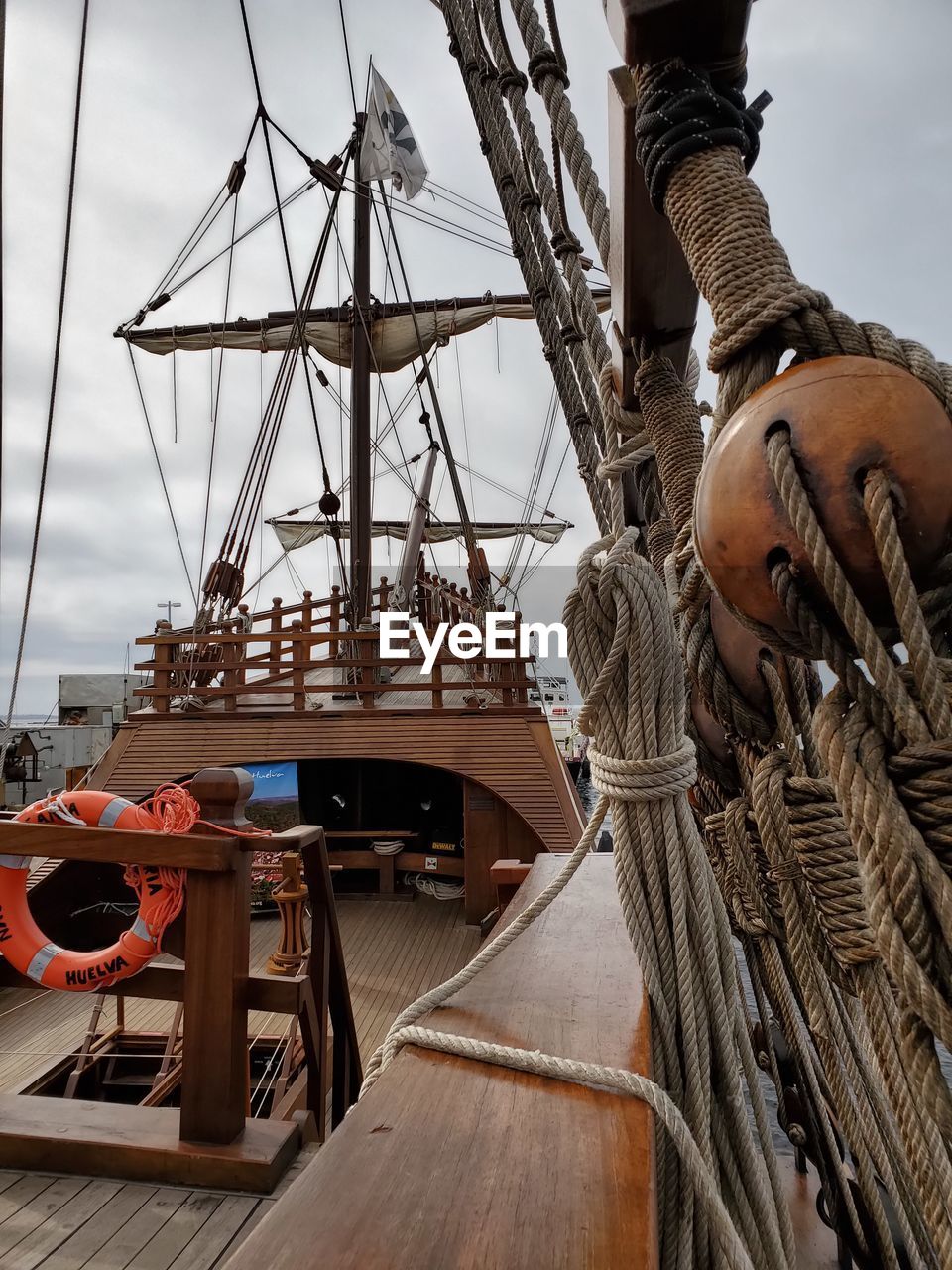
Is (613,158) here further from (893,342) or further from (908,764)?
(908,764)

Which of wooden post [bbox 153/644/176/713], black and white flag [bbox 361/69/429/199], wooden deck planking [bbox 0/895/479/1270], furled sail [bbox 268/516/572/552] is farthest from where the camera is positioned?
furled sail [bbox 268/516/572/552]

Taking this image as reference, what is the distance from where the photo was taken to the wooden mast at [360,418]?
32.3ft

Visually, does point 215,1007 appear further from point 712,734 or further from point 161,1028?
point 161,1028

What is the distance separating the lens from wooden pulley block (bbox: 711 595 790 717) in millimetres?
1005

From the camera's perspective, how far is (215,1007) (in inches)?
77.1

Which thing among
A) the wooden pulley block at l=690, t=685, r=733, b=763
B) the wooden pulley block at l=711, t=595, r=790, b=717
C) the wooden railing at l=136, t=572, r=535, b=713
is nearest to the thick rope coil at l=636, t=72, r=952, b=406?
the wooden pulley block at l=711, t=595, r=790, b=717

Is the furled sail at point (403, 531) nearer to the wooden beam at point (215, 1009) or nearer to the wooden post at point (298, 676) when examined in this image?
the wooden post at point (298, 676)

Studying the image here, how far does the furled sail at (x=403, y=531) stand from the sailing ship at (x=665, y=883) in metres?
17.5

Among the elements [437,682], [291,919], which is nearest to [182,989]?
[291,919]

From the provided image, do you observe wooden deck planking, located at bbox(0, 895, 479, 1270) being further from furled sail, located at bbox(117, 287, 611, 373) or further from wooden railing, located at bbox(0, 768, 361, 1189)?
furled sail, located at bbox(117, 287, 611, 373)

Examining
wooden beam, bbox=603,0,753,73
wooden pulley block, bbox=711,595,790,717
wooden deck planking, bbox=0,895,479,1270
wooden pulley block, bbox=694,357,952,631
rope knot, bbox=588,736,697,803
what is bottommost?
wooden deck planking, bbox=0,895,479,1270

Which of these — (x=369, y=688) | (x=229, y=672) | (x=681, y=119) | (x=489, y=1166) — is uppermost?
(x=681, y=119)

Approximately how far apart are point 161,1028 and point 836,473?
5.26 meters

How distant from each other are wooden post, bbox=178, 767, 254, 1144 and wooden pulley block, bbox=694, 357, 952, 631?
6.06 feet
